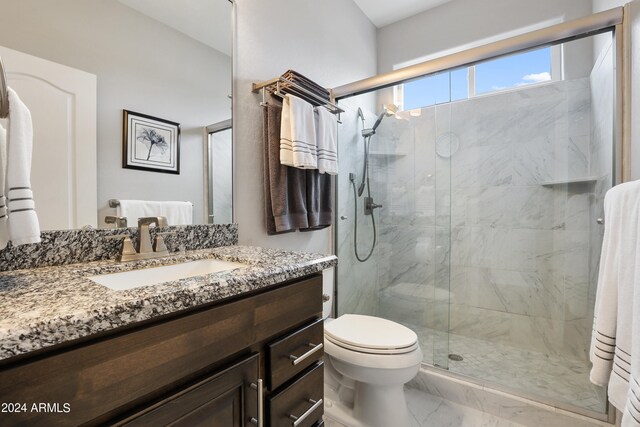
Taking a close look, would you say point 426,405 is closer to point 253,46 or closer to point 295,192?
point 295,192

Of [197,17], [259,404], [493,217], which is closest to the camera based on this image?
[259,404]

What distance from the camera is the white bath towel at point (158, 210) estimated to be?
3.29 ft

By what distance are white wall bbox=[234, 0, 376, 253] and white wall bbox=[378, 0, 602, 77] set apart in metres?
0.61

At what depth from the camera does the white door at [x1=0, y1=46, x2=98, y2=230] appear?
0.81 m

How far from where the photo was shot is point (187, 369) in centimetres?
56

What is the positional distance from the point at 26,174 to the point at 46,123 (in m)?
0.33

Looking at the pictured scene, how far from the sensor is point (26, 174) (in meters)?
0.62

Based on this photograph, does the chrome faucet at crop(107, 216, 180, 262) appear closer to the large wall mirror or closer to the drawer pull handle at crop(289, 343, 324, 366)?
the large wall mirror

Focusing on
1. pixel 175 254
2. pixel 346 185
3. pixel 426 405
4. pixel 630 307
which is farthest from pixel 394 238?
pixel 175 254

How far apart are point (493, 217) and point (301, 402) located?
1.99 metres

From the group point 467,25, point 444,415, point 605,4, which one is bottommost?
point 444,415

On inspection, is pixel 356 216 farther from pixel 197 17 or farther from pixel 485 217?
pixel 197 17

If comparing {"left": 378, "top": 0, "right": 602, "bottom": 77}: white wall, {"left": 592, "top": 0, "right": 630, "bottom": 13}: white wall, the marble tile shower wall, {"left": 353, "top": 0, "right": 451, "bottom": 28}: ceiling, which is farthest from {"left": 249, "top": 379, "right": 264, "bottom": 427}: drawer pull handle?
{"left": 353, "top": 0, "right": 451, "bottom": 28}: ceiling

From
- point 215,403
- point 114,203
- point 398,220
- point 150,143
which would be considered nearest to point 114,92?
point 150,143
